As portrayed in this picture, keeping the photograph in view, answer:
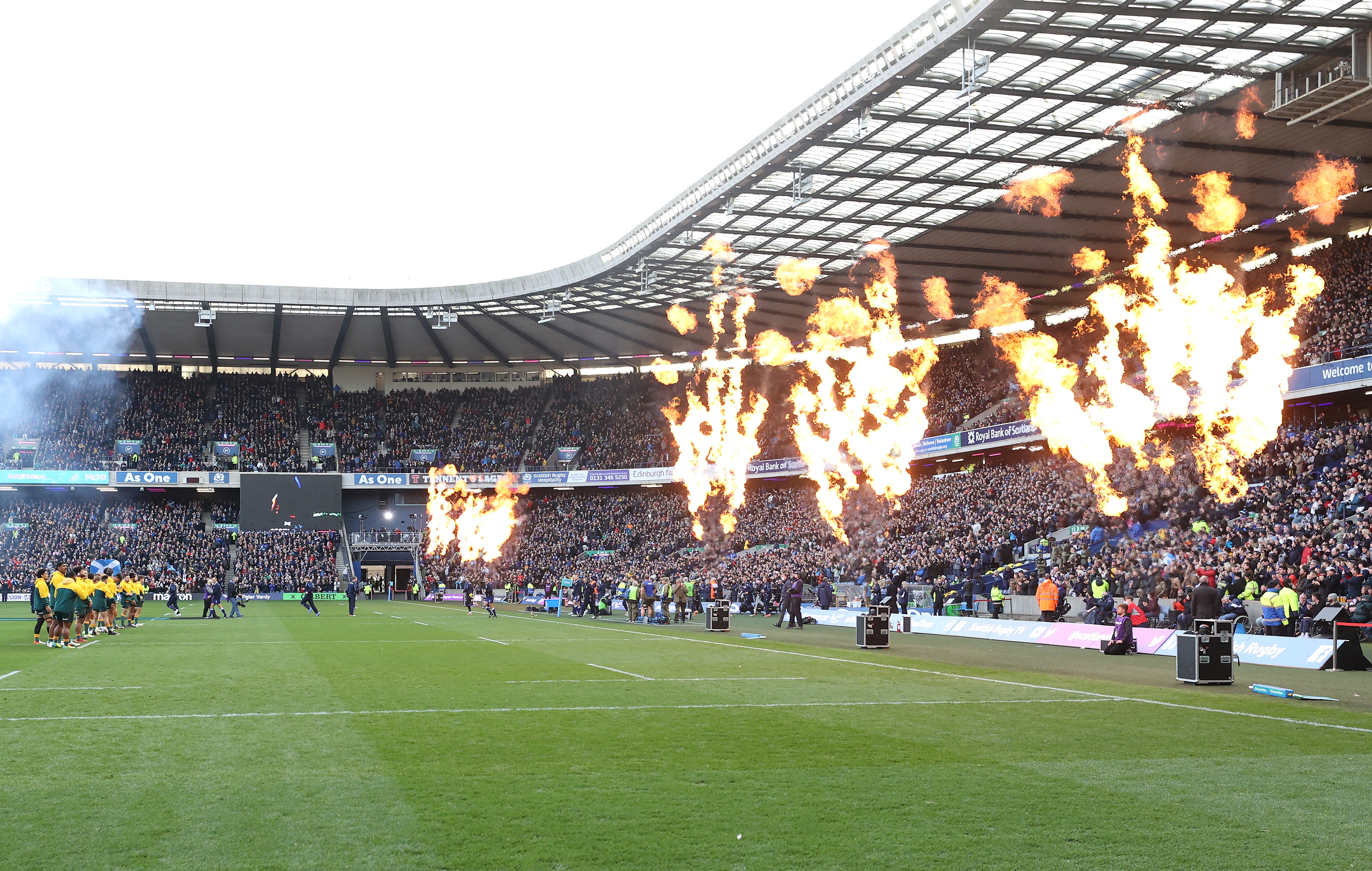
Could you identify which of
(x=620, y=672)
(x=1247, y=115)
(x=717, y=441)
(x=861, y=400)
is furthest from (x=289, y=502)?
(x=1247, y=115)

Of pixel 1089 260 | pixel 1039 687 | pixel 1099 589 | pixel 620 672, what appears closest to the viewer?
pixel 1039 687

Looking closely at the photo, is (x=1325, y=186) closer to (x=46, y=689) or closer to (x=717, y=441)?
(x=717, y=441)

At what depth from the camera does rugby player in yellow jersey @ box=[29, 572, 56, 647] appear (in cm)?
2400

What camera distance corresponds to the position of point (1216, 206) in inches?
1521

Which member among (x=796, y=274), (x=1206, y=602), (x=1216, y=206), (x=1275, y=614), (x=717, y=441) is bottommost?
(x=1275, y=614)

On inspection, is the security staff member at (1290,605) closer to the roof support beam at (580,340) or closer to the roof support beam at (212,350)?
the roof support beam at (580,340)

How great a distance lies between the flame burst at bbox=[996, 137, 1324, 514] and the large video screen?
43.0 meters

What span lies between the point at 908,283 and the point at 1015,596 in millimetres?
20651

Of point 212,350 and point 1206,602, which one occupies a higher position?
point 212,350

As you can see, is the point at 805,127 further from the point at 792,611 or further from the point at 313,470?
the point at 313,470

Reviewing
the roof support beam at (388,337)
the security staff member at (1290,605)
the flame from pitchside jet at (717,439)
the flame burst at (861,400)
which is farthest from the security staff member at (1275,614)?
the roof support beam at (388,337)

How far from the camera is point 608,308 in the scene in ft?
202

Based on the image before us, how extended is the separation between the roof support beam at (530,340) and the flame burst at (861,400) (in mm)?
18274

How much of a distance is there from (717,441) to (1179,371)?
103ft
